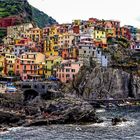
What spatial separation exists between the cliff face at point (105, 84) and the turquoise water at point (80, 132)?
119 feet

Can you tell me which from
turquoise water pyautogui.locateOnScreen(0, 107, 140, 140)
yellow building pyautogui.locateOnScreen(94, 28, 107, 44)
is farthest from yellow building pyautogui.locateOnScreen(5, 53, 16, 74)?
turquoise water pyautogui.locateOnScreen(0, 107, 140, 140)

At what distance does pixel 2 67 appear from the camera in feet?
488

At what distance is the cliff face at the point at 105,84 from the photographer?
139625 millimetres

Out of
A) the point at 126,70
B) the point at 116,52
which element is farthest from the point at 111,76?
the point at 116,52

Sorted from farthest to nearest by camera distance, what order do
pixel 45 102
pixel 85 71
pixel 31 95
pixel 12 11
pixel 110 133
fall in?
pixel 12 11
pixel 85 71
pixel 31 95
pixel 45 102
pixel 110 133

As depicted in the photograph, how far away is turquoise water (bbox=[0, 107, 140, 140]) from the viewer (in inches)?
3312

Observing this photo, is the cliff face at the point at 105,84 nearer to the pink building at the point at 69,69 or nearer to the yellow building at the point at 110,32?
the pink building at the point at 69,69

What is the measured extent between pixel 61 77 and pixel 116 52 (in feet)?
79.2

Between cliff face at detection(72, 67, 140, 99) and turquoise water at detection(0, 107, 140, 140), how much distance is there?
119ft

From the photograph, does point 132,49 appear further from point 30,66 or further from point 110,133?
point 110,133

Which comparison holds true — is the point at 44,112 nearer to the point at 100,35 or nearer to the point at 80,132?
the point at 80,132

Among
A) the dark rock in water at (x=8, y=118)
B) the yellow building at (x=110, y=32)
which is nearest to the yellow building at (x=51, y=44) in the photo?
the yellow building at (x=110, y=32)

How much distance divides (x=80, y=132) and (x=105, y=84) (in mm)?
52506

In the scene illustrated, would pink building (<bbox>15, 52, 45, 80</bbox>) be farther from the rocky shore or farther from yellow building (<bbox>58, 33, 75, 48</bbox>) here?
the rocky shore
